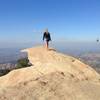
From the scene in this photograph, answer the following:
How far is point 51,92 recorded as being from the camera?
1731 centimetres

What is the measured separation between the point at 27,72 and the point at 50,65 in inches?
97.4

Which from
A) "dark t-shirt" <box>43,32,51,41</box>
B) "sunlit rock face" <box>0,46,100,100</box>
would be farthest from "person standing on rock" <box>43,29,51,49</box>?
"sunlit rock face" <box>0,46,100,100</box>

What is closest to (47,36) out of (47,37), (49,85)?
(47,37)

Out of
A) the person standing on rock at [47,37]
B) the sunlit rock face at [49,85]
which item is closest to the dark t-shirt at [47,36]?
the person standing on rock at [47,37]

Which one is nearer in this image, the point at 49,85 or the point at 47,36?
the point at 49,85

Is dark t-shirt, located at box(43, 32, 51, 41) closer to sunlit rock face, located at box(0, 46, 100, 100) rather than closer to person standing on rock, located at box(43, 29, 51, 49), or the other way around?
person standing on rock, located at box(43, 29, 51, 49)

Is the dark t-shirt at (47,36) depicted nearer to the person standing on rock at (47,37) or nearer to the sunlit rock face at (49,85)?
the person standing on rock at (47,37)

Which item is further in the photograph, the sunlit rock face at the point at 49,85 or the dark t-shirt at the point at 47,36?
the dark t-shirt at the point at 47,36

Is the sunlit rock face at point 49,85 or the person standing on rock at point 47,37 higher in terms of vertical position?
the person standing on rock at point 47,37

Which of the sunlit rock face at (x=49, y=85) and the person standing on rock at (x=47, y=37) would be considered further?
the person standing on rock at (x=47, y=37)

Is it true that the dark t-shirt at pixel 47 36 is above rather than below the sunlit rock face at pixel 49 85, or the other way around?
above

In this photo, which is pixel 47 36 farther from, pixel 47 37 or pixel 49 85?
pixel 49 85

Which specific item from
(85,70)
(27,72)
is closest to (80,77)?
(85,70)

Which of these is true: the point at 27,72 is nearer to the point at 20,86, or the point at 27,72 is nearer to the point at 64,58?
the point at 20,86
